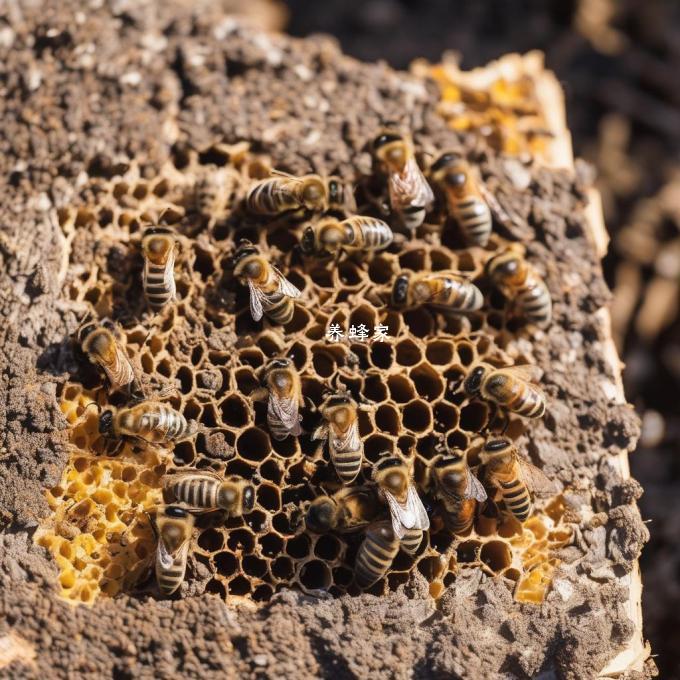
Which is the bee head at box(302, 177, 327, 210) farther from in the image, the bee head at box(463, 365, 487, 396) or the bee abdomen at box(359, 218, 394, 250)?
the bee head at box(463, 365, 487, 396)

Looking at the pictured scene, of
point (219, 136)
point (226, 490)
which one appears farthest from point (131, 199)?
point (226, 490)

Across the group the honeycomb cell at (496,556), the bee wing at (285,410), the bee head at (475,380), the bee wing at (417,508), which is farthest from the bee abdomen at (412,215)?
the honeycomb cell at (496,556)

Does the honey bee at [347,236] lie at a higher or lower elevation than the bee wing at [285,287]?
higher

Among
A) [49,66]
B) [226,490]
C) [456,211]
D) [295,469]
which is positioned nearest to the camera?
[226,490]

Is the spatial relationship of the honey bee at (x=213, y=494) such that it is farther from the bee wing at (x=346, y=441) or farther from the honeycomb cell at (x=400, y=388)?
the honeycomb cell at (x=400, y=388)

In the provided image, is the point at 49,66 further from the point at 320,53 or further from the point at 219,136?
the point at 320,53

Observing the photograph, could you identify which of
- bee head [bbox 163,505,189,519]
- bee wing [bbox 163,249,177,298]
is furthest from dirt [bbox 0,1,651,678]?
bee wing [bbox 163,249,177,298]

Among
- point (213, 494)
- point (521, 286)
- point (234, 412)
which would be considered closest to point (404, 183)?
point (521, 286)

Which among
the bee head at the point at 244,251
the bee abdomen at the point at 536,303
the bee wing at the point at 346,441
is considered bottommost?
the bee wing at the point at 346,441
